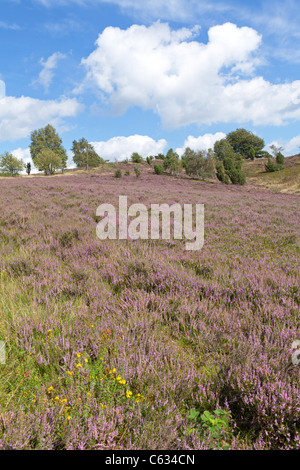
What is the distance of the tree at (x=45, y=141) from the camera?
217 ft

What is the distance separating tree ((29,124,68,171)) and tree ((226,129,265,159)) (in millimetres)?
59873

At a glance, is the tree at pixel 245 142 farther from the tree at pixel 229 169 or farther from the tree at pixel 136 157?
the tree at pixel 136 157

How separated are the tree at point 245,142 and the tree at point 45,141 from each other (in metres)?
59.9

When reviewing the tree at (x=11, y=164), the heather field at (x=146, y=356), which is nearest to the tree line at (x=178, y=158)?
the tree at (x=11, y=164)

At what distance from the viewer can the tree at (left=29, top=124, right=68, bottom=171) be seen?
66.2 metres

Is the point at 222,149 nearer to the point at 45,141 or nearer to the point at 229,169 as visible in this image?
the point at 229,169

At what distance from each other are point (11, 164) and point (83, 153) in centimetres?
1878

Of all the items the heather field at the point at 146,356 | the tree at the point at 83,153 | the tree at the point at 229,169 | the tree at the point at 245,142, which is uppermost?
the tree at the point at 245,142

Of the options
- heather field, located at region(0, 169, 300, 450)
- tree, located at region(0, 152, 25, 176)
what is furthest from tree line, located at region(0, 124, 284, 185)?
heather field, located at region(0, 169, 300, 450)

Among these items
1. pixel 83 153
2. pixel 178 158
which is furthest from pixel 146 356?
pixel 83 153

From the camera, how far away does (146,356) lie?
1.95m
